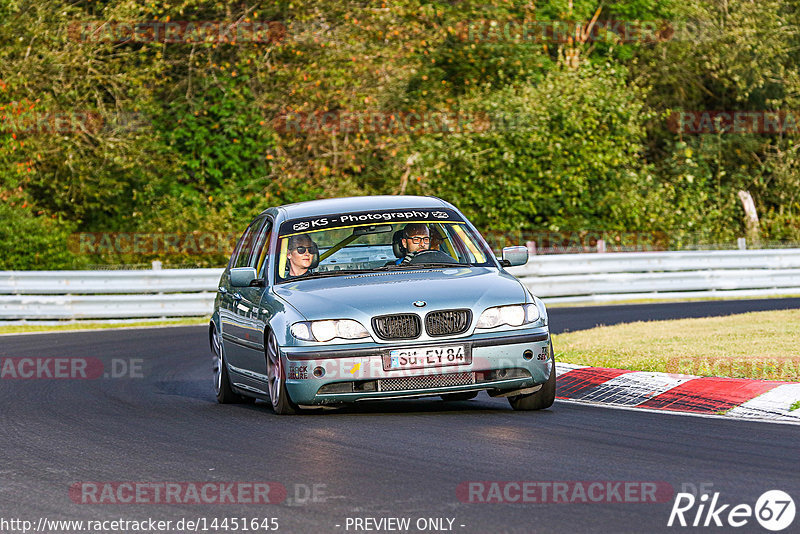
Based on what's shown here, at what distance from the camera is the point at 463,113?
104ft

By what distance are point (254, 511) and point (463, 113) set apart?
26250 mm

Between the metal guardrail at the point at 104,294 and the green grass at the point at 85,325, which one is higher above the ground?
the metal guardrail at the point at 104,294

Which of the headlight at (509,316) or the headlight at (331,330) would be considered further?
the headlight at (509,316)

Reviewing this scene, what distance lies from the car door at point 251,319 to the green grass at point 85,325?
11.9 meters

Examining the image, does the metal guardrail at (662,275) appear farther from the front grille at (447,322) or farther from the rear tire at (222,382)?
the front grille at (447,322)

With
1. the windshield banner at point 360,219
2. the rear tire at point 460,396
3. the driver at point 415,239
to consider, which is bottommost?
the rear tire at point 460,396

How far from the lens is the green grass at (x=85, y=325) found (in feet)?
74.9

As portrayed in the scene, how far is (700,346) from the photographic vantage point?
13305 mm

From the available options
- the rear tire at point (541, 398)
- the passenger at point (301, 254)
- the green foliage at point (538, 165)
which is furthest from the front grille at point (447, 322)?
the green foliage at point (538, 165)

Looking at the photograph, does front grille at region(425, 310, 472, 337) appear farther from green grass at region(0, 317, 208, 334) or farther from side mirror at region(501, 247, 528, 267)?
green grass at region(0, 317, 208, 334)

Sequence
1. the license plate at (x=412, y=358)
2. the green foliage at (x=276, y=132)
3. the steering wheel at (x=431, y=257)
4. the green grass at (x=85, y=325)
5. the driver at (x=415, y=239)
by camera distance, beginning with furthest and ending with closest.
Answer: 1. the green foliage at (x=276, y=132)
2. the green grass at (x=85, y=325)
3. the driver at (x=415, y=239)
4. the steering wheel at (x=431, y=257)
5. the license plate at (x=412, y=358)

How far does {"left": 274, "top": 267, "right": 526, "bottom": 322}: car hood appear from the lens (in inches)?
360

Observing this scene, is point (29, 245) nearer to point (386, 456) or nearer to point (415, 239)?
point (415, 239)

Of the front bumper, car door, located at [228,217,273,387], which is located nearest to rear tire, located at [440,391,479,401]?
the front bumper
